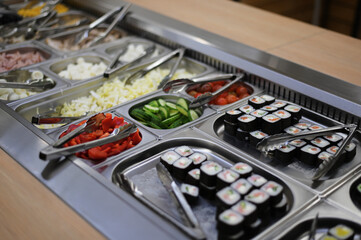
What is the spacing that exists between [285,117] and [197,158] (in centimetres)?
39

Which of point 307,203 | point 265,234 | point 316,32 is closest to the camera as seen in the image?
point 265,234

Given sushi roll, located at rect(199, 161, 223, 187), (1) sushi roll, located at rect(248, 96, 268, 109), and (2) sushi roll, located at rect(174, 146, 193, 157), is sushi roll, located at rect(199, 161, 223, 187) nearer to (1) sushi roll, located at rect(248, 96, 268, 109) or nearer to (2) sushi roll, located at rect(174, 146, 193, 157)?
(2) sushi roll, located at rect(174, 146, 193, 157)

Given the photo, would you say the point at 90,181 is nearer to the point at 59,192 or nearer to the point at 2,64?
the point at 59,192

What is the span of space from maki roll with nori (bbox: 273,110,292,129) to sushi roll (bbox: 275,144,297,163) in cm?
12

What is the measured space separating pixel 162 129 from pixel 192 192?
1.47 feet

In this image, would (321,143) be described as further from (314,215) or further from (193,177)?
(193,177)

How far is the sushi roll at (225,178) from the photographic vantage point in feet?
4.10

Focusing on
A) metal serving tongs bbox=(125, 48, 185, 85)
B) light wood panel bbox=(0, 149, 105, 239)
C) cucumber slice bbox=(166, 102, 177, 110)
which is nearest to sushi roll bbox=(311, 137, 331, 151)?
cucumber slice bbox=(166, 102, 177, 110)

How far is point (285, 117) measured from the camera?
1.56 meters

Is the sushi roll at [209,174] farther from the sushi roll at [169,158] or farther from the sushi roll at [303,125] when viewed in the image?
the sushi roll at [303,125]

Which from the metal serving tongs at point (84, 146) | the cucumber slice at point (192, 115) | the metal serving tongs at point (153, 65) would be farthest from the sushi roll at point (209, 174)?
the metal serving tongs at point (153, 65)

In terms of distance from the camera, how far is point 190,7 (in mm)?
2594

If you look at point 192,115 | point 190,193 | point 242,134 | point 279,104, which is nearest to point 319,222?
point 190,193

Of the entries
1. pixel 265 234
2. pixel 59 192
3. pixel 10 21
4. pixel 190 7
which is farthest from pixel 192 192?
pixel 10 21
